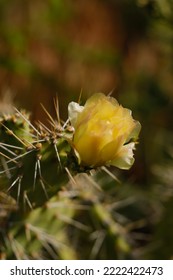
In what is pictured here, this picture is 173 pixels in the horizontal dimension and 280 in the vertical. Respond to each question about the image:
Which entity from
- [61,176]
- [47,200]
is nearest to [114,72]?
[47,200]

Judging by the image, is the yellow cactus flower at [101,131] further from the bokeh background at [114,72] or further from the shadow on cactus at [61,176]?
the bokeh background at [114,72]

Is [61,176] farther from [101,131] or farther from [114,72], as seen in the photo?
[114,72]

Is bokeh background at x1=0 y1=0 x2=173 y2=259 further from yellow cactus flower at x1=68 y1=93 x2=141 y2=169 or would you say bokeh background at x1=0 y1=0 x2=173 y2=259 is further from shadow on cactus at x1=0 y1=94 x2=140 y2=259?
yellow cactus flower at x1=68 y1=93 x2=141 y2=169

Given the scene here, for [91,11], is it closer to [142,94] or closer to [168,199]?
[142,94]

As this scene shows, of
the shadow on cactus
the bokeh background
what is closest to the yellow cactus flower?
the shadow on cactus
